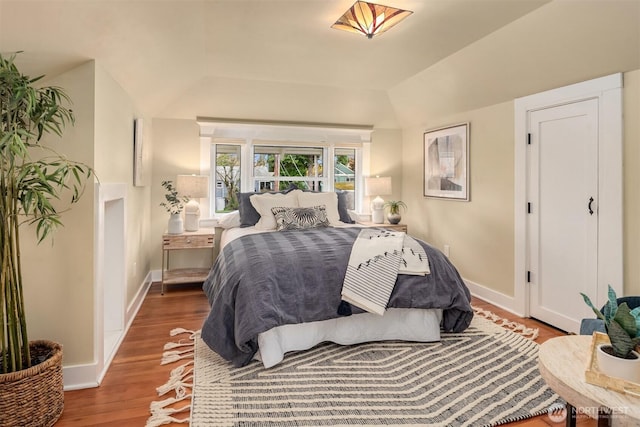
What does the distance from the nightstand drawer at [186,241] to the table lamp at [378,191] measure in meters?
2.18

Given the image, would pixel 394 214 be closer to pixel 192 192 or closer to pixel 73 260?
pixel 192 192

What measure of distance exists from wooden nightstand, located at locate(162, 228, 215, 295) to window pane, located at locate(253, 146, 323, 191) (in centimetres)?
111

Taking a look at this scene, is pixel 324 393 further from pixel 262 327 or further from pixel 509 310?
pixel 509 310

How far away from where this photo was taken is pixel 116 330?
2.87 meters

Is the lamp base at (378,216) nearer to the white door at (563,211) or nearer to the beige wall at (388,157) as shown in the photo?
the beige wall at (388,157)

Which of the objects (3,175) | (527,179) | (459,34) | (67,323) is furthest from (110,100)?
(527,179)

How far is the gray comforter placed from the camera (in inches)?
90.9

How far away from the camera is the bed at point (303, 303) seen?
2.32 m

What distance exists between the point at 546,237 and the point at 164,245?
370 cm

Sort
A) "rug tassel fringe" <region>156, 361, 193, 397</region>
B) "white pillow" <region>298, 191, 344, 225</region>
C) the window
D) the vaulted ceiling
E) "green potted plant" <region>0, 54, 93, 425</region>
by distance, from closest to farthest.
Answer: "green potted plant" <region>0, 54, 93, 425</region> < the vaulted ceiling < "rug tassel fringe" <region>156, 361, 193, 397</region> < "white pillow" <region>298, 191, 344, 225</region> < the window

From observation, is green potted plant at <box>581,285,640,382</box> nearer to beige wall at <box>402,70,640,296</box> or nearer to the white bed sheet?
the white bed sheet

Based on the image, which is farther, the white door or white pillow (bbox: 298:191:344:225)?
white pillow (bbox: 298:191:344:225)

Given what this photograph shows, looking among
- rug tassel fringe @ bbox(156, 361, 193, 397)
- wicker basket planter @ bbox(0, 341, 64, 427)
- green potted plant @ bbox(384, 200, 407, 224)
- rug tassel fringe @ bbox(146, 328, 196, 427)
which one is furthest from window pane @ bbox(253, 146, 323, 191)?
wicker basket planter @ bbox(0, 341, 64, 427)

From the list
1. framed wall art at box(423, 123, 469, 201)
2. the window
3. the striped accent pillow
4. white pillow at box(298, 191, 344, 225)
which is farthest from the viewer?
the window
